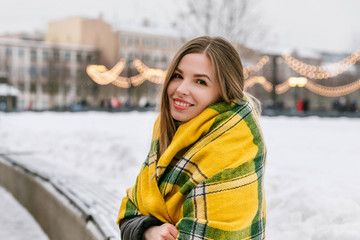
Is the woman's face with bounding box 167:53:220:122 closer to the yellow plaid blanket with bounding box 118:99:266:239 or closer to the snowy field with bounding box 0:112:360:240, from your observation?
the yellow plaid blanket with bounding box 118:99:266:239

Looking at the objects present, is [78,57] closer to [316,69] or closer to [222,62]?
[316,69]

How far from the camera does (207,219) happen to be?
170 cm

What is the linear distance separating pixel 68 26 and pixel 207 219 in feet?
294

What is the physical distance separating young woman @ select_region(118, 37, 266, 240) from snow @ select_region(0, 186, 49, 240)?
3.83 meters

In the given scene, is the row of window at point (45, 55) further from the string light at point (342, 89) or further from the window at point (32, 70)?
the string light at point (342, 89)

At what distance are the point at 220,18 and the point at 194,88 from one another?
848 inches

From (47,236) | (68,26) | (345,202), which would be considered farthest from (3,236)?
(68,26)

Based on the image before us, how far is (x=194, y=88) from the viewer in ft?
6.40

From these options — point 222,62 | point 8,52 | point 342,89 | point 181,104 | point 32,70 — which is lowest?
point 32,70

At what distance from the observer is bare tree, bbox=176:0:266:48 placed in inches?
891

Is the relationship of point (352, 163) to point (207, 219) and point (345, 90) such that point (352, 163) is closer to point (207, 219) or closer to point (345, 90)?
point (207, 219)

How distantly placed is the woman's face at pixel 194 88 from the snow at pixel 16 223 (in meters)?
4.01

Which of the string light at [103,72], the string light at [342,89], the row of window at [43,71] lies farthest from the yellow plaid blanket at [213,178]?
the row of window at [43,71]

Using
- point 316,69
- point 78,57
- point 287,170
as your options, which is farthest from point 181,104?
point 78,57
